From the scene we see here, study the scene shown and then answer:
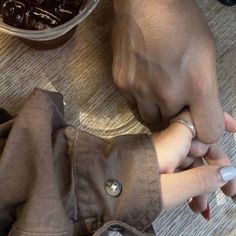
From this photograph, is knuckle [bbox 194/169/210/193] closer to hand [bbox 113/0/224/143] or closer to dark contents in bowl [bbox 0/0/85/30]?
hand [bbox 113/0/224/143]

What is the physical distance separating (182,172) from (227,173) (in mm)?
62

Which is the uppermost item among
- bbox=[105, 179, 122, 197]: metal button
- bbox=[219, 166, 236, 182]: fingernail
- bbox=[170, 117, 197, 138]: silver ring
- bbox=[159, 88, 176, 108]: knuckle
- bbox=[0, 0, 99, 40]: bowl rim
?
bbox=[0, 0, 99, 40]: bowl rim

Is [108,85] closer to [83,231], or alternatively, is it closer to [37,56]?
[37,56]

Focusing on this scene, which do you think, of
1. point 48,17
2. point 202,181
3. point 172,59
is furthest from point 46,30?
point 202,181

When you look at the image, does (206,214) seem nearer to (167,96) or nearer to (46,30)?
(167,96)

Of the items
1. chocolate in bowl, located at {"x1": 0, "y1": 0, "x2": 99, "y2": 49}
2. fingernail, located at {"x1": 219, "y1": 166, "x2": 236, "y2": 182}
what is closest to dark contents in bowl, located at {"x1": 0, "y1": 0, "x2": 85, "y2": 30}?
chocolate in bowl, located at {"x1": 0, "y1": 0, "x2": 99, "y2": 49}

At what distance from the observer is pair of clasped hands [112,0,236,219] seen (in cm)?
56

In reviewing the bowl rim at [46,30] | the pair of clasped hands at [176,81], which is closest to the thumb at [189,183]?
the pair of clasped hands at [176,81]

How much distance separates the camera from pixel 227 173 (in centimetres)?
58

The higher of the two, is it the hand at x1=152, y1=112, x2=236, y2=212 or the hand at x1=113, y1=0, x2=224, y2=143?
the hand at x1=113, y1=0, x2=224, y2=143

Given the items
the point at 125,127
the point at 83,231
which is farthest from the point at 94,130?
the point at 83,231

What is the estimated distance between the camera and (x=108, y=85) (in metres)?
0.64

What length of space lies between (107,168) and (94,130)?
0.36 feet

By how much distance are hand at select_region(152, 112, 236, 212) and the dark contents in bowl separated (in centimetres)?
19
